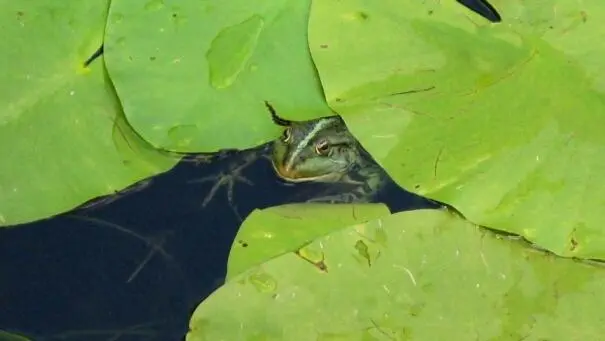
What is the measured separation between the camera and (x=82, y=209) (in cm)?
198

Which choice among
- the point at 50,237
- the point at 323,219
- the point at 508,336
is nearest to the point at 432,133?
the point at 323,219

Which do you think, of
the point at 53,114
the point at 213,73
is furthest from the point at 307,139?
the point at 53,114

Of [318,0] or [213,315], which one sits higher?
[318,0]

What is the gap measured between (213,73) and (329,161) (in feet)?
1.26

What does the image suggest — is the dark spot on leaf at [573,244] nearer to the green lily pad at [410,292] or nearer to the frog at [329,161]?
the green lily pad at [410,292]

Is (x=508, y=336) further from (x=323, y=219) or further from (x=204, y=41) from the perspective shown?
(x=204, y=41)

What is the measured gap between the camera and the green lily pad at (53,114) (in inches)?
70.9

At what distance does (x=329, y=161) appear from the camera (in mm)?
2057

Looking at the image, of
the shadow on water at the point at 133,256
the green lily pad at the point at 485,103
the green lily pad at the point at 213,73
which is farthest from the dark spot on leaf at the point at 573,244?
the green lily pad at the point at 213,73

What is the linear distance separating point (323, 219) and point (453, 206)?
0.28 m

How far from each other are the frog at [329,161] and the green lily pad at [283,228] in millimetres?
68

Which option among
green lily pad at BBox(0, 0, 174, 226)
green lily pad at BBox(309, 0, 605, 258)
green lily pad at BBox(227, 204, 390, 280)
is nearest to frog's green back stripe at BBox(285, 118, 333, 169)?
green lily pad at BBox(227, 204, 390, 280)

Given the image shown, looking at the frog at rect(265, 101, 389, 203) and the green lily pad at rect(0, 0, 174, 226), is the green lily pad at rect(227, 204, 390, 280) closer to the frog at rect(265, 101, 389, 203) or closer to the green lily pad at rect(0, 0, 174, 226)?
the frog at rect(265, 101, 389, 203)

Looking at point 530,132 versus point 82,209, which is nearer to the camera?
point 530,132
